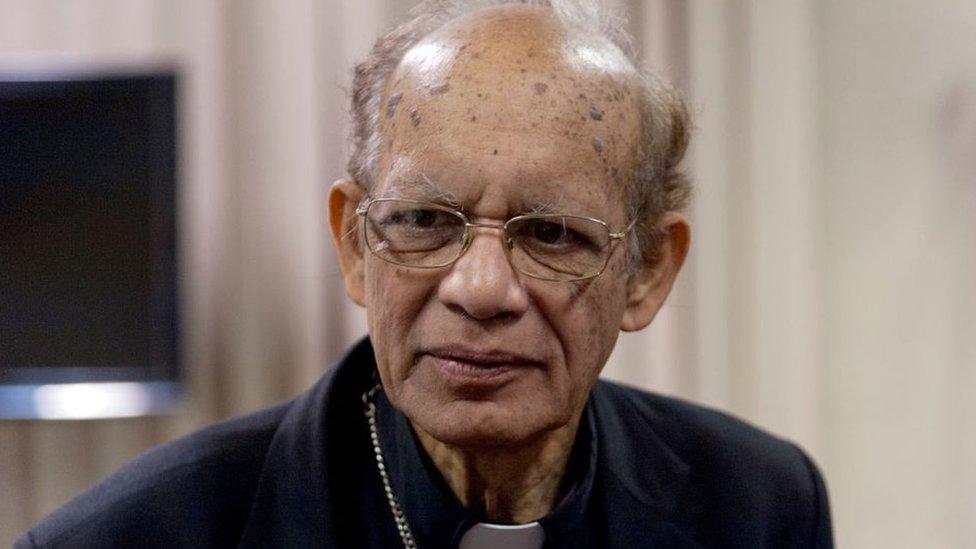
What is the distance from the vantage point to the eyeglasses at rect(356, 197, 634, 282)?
132 cm

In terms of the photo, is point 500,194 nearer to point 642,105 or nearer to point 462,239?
point 462,239

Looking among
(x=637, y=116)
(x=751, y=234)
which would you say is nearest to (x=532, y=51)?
(x=637, y=116)

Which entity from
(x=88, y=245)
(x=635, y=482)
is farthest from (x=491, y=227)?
(x=88, y=245)

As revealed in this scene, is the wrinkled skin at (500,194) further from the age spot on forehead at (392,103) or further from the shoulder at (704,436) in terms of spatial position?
the shoulder at (704,436)

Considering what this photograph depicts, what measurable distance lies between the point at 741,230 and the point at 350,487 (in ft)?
4.62

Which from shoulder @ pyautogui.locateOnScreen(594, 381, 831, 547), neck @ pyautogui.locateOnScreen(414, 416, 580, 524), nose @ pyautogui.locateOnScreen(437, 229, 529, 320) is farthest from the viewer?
shoulder @ pyautogui.locateOnScreen(594, 381, 831, 547)

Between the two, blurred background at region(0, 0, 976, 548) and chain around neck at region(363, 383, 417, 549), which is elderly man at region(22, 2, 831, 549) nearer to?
chain around neck at region(363, 383, 417, 549)

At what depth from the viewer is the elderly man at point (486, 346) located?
4.28 ft

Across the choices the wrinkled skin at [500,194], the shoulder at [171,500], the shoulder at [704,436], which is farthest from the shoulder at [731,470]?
the shoulder at [171,500]

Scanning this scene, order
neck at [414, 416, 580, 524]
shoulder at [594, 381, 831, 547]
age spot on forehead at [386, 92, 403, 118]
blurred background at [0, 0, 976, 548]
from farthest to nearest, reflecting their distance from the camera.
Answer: blurred background at [0, 0, 976, 548] → shoulder at [594, 381, 831, 547] → neck at [414, 416, 580, 524] → age spot on forehead at [386, 92, 403, 118]

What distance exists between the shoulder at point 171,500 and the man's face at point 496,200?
0.93ft

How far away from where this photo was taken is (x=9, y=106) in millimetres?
2273

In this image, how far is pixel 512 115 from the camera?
1.30 meters

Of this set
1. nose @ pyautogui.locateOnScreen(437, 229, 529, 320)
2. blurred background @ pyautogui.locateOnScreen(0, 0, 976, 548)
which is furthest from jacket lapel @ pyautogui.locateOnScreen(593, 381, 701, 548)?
blurred background @ pyautogui.locateOnScreen(0, 0, 976, 548)
